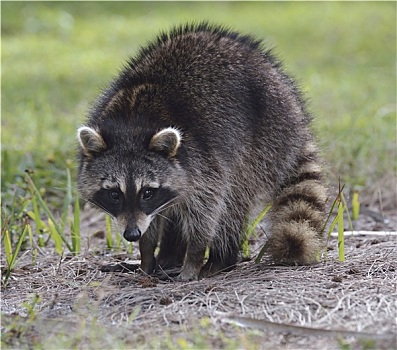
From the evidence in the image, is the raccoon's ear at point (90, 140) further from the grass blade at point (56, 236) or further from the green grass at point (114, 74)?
the grass blade at point (56, 236)

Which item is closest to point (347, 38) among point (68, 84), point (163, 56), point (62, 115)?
point (68, 84)

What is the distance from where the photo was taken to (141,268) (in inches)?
216

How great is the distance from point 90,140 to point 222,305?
134 centimetres

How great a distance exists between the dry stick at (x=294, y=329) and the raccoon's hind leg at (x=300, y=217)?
4.34ft

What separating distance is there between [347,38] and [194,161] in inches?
358

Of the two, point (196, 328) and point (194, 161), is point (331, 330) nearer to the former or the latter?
point (196, 328)

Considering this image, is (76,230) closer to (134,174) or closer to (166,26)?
(134,174)

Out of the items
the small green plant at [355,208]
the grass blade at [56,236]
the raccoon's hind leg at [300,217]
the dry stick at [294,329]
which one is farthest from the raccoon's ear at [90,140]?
the small green plant at [355,208]

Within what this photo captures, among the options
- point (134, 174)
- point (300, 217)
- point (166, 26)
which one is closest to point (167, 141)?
point (134, 174)

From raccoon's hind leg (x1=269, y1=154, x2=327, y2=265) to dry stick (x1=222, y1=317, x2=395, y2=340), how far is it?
1322mm

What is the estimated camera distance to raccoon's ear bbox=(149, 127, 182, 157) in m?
5.03

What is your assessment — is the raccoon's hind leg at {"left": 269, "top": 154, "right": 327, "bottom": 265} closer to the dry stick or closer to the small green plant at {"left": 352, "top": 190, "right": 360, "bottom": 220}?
the small green plant at {"left": 352, "top": 190, "right": 360, "bottom": 220}

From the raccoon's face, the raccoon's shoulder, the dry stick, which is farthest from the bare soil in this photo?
the raccoon's shoulder

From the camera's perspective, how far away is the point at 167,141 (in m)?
5.06
